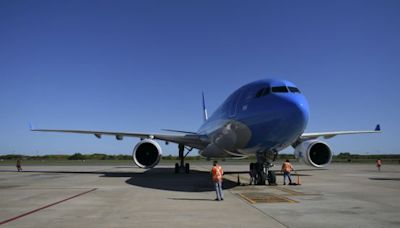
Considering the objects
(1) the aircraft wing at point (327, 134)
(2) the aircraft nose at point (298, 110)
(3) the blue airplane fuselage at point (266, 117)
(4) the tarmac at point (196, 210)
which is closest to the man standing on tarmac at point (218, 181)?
(4) the tarmac at point (196, 210)

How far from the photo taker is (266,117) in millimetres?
12719

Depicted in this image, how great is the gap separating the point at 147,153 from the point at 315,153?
8.80 metres

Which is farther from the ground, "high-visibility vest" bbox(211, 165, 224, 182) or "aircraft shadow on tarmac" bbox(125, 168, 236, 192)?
"high-visibility vest" bbox(211, 165, 224, 182)

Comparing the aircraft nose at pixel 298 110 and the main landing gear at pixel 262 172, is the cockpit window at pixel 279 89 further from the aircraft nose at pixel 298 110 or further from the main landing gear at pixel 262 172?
the main landing gear at pixel 262 172

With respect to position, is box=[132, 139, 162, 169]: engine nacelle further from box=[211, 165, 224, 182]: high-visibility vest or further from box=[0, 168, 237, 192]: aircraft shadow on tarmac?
box=[211, 165, 224, 182]: high-visibility vest

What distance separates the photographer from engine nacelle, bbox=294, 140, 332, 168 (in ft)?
57.3

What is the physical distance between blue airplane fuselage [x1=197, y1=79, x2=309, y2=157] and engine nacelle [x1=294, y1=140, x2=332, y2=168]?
3618mm

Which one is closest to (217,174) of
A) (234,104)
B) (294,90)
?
(294,90)

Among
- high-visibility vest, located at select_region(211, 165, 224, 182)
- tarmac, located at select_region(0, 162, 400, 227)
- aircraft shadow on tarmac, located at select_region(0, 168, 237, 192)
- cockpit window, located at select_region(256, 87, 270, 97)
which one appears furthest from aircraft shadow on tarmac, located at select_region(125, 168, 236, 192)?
cockpit window, located at select_region(256, 87, 270, 97)

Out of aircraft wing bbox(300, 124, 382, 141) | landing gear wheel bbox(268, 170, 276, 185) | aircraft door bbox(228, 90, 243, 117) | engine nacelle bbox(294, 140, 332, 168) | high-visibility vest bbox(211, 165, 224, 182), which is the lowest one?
landing gear wheel bbox(268, 170, 276, 185)

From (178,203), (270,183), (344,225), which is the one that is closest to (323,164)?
(270,183)

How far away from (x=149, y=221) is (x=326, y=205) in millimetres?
4866

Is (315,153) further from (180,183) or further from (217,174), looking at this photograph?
(217,174)

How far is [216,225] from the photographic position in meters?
6.85
